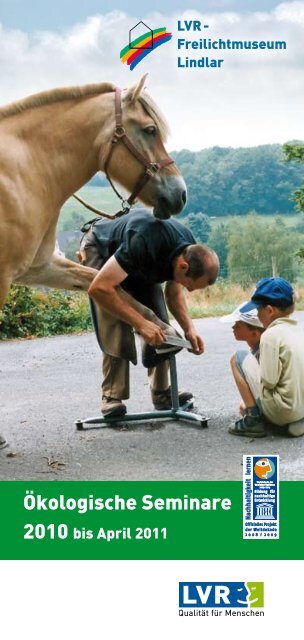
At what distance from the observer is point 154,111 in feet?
10.2

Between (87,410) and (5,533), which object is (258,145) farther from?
(5,533)

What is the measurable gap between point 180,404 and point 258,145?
1.31m

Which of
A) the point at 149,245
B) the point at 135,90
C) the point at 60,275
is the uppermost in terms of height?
the point at 135,90

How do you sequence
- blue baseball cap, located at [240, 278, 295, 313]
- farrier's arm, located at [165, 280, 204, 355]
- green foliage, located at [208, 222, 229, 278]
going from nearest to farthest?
blue baseball cap, located at [240, 278, 295, 313] → farrier's arm, located at [165, 280, 204, 355] → green foliage, located at [208, 222, 229, 278]

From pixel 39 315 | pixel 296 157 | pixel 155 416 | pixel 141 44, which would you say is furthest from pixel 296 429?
pixel 39 315

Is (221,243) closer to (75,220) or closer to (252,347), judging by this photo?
(252,347)

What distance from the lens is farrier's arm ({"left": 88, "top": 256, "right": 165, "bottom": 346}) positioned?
3318 mm

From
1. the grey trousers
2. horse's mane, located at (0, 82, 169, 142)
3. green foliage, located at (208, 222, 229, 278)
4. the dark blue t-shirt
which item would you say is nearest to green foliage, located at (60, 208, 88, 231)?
the grey trousers

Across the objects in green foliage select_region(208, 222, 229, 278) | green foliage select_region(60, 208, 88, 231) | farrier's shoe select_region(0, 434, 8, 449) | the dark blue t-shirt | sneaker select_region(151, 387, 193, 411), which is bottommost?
farrier's shoe select_region(0, 434, 8, 449)

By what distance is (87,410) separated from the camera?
407cm

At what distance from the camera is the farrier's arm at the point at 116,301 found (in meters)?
3.32

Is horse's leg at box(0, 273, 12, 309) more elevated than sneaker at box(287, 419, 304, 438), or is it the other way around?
horse's leg at box(0, 273, 12, 309)

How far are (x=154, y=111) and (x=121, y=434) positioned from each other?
140 cm
